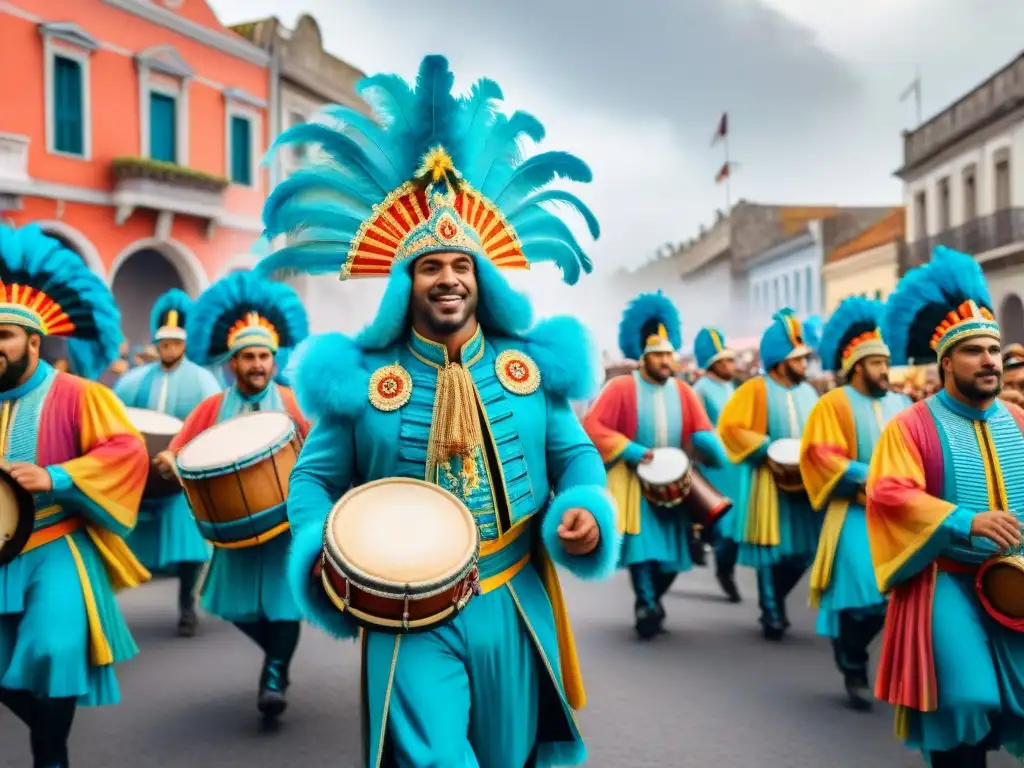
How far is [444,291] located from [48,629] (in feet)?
7.65

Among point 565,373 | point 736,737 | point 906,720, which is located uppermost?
point 565,373

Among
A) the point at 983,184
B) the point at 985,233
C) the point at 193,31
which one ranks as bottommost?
the point at 985,233

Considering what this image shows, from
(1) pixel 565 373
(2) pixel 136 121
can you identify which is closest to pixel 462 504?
(1) pixel 565 373

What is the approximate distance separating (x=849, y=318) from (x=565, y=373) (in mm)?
3661

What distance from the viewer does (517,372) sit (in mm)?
3766

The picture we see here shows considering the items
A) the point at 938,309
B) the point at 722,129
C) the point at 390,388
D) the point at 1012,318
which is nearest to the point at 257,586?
the point at 390,388

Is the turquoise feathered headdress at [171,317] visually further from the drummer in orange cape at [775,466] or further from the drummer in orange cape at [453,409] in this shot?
the drummer in orange cape at [453,409]

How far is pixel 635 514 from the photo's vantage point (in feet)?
26.9

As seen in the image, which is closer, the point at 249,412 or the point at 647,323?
the point at 249,412

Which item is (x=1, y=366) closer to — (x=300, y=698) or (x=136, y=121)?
(x=300, y=698)

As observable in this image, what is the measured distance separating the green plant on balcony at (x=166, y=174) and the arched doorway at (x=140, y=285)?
Result: 6.10 ft

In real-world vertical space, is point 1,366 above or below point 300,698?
above

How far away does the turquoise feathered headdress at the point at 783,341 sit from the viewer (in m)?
8.42

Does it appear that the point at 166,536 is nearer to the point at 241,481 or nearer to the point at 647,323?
the point at 241,481
